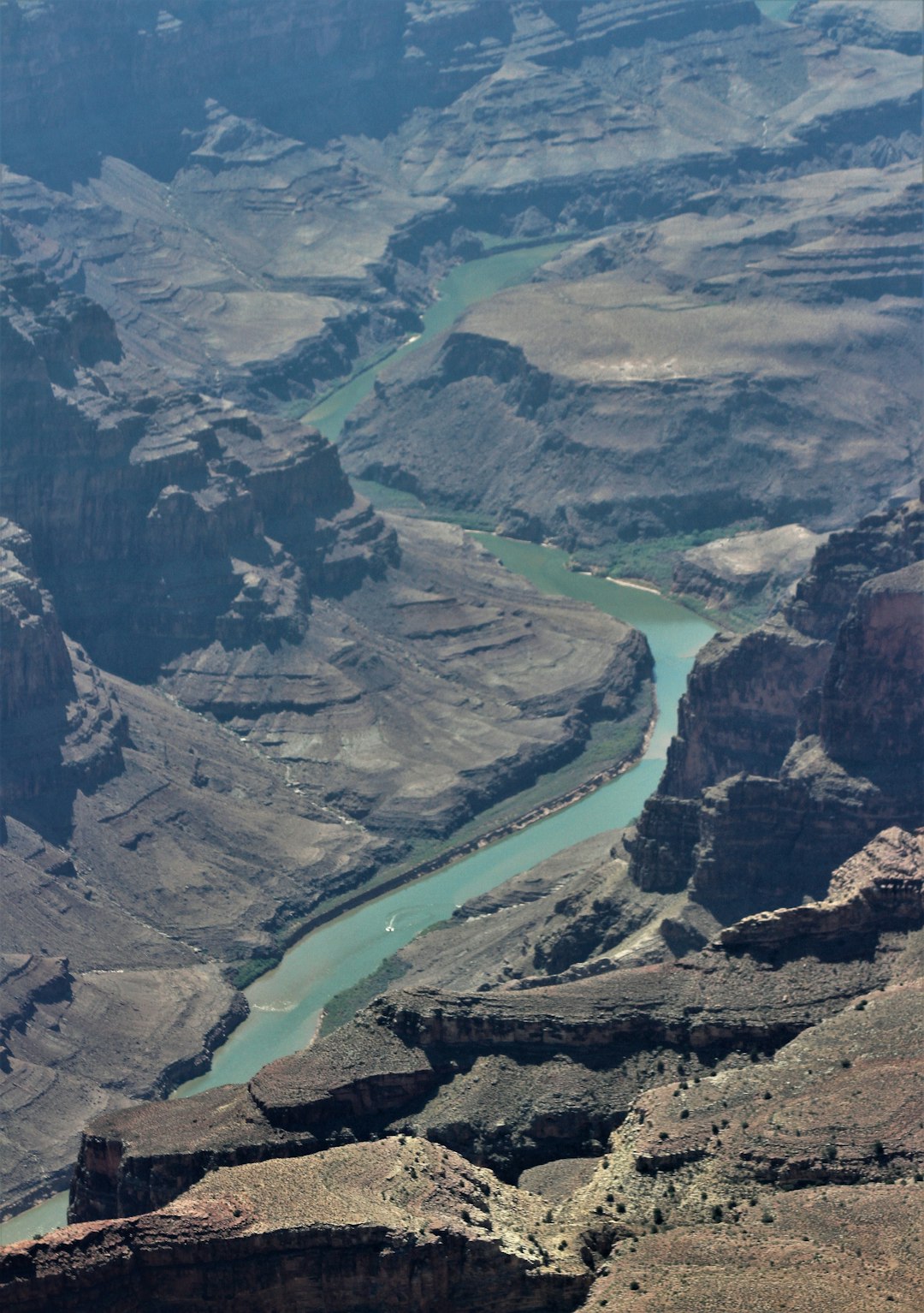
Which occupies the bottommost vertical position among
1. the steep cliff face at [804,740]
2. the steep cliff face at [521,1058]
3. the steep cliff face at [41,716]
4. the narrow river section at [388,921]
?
the narrow river section at [388,921]

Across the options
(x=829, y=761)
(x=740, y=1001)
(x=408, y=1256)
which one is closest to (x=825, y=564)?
(x=829, y=761)

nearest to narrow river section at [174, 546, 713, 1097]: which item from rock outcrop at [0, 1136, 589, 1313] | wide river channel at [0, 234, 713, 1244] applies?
wide river channel at [0, 234, 713, 1244]

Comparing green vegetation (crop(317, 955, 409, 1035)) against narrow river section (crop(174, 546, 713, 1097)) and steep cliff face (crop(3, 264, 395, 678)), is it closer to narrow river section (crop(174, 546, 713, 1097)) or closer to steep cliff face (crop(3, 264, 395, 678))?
narrow river section (crop(174, 546, 713, 1097))

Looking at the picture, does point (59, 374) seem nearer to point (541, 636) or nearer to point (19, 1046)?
point (541, 636)

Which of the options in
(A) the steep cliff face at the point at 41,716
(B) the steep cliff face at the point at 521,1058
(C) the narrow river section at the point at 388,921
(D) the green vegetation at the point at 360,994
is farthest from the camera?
(A) the steep cliff face at the point at 41,716

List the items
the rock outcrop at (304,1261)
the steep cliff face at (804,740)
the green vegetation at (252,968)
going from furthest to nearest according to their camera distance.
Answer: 1. the green vegetation at (252,968)
2. the steep cliff face at (804,740)
3. the rock outcrop at (304,1261)

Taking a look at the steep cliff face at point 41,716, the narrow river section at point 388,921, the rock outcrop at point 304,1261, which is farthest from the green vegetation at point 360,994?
the rock outcrop at point 304,1261

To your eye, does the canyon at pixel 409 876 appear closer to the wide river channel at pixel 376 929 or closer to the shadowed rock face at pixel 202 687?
the shadowed rock face at pixel 202 687

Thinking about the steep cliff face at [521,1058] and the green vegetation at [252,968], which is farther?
the green vegetation at [252,968]
